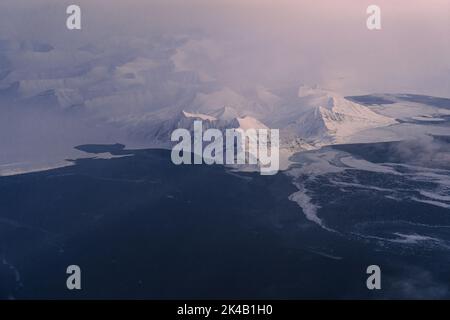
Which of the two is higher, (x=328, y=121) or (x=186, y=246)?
(x=328, y=121)

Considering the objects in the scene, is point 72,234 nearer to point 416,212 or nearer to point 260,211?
point 260,211

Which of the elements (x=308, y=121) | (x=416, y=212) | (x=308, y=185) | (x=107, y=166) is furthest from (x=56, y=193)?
(x=308, y=121)

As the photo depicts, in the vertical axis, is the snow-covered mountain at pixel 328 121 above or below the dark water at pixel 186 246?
above

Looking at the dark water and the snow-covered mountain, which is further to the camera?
the snow-covered mountain

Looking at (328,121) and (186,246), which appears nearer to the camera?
(186,246)

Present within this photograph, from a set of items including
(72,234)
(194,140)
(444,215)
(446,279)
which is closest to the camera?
(446,279)

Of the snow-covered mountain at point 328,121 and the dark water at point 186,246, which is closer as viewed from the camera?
the dark water at point 186,246

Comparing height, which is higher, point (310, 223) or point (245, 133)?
point (245, 133)

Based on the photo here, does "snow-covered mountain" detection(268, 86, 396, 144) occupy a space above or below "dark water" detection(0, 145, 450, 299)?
above
